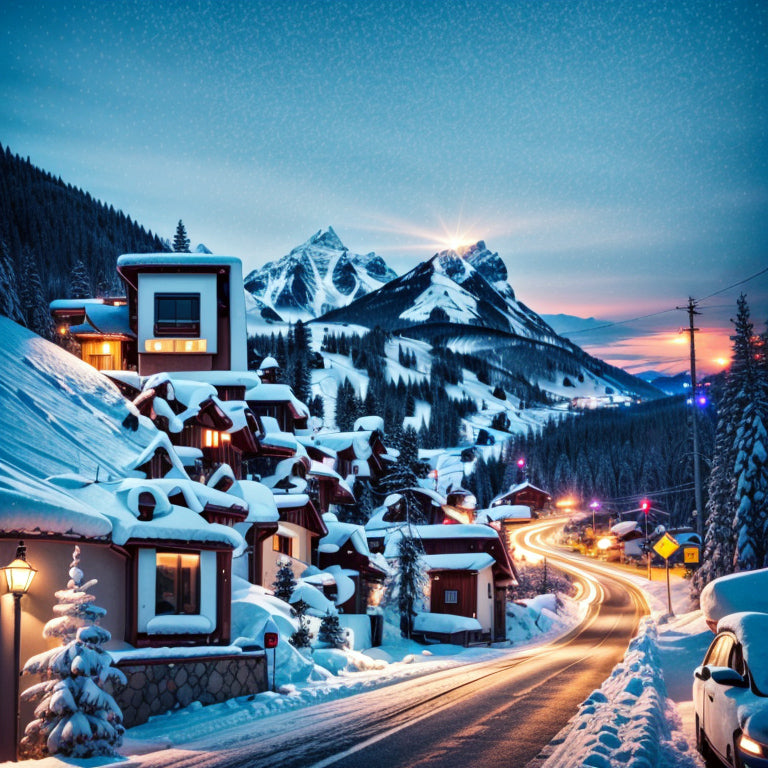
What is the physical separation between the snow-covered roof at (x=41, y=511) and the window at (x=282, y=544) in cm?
2001

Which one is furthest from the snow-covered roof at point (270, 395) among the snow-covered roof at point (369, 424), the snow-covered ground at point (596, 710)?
the snow-covered roof at point (369, 424)

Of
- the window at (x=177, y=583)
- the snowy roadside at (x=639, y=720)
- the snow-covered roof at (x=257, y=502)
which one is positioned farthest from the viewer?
the snow-covered roof at (x=257, y=502)

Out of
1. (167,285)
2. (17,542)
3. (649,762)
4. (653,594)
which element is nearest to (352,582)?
(167,285)

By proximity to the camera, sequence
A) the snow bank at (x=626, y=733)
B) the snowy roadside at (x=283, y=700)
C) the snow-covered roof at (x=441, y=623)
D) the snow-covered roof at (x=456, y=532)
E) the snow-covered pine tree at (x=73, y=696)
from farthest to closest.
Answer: the snow-covered roof at (x=456, y=532) → the snow-covered roof at (x=441, y=623) → the snowy roadside at (x=283, y=700) → the snow-covered pine tree at (x=73, y=696) → the snow bank at (x=626, y=733)

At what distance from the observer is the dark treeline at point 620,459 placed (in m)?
143

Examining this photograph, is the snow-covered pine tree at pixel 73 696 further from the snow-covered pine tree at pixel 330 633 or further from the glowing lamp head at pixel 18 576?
the snow-covered pine tree at pixel 330 633

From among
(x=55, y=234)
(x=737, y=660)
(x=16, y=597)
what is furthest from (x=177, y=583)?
(x=55, y=234)

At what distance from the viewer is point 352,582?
40344 mm

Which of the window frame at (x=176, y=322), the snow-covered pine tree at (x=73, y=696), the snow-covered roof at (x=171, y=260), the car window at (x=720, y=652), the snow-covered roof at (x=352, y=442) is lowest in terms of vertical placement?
the snow-covered pine tree at (x=73, y=696)

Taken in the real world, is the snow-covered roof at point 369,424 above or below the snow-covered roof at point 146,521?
above

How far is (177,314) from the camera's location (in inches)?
1576

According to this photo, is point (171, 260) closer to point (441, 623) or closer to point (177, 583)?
point (177, 583)

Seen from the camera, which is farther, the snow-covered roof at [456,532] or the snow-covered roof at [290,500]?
the snow-covered roof at [456,532]

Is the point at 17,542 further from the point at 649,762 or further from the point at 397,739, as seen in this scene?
the point at 649,762
